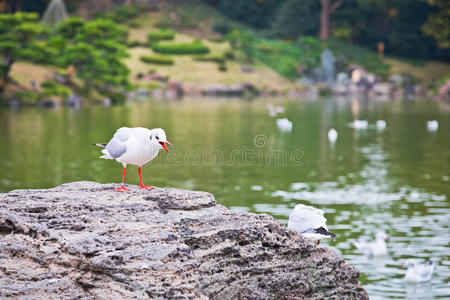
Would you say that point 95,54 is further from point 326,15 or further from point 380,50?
point 380,50

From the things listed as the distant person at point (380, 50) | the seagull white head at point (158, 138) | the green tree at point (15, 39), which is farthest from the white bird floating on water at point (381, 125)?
the distant person at point (380, 50)

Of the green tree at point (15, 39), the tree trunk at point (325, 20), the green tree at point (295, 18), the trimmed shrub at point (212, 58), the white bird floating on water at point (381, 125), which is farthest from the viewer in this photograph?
the tree trunk at point (325, 20)

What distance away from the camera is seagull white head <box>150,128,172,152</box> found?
14.3 feet

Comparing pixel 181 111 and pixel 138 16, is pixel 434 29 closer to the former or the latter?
pixel 138 16

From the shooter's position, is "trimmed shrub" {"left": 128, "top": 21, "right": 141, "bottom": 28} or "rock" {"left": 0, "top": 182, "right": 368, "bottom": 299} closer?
"rock" {"left": 0, "top": 182, "right": 368, "bottom": 299}

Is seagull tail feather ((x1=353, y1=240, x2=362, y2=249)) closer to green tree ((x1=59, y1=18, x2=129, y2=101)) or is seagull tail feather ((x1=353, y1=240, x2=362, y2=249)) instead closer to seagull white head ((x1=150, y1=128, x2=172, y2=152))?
seagull white head ((x1=150, y1=128, x2=172, y2=152))

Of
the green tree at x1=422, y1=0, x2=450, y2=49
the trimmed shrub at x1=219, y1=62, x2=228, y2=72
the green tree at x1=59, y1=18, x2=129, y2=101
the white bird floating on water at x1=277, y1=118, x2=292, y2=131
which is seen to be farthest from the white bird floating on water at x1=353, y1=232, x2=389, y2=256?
the green tree at x1=422, y1=0, x2=450, y2=49

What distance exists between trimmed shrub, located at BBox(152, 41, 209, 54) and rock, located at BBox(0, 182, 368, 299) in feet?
127

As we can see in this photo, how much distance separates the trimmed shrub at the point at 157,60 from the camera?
4100 centimetres

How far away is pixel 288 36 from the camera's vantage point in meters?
49.5

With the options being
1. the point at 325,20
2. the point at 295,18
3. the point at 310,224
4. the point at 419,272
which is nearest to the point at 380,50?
the point at 325,20

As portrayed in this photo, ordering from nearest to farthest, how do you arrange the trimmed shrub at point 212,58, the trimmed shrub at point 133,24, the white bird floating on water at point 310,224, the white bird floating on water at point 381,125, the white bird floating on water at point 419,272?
the white bird floating on water at point 310,224, the white bird floating on water at point 419,272, the white bird floating on water at point 381,125, the trimmed shrub at point 212,58, the trimmed shrub at point 133,24

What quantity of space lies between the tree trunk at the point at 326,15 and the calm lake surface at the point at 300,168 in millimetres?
25016

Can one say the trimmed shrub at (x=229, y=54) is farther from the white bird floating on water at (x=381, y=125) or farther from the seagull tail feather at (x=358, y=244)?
the seagull tail feather at (x=358, y=244)
